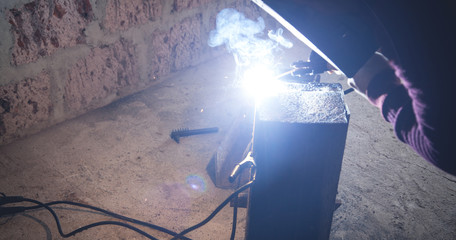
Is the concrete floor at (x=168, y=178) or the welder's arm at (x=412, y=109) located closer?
the welder's arm at (x=412, y=109)

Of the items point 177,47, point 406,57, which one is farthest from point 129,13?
point 406,57

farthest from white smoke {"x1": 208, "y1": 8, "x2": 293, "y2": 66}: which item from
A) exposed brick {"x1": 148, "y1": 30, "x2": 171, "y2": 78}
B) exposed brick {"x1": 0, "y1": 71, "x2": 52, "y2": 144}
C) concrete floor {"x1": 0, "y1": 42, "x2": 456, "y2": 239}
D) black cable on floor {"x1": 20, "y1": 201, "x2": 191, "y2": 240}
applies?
black cable on floor {"x1": 20, "y1": 201, "x2": 191, "y2": 240}

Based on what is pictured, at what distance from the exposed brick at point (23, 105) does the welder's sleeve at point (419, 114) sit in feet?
6.66

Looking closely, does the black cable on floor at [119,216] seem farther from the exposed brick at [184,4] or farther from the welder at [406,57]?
the exposed brick at [184,4]

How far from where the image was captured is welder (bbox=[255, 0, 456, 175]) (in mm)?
784

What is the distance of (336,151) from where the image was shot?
1096mm

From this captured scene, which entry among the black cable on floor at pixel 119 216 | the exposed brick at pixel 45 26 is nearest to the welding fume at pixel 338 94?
the black cable on floor at pixel 119 216

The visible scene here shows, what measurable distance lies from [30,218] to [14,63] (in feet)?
3.20

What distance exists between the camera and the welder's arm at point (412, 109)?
2.75ft

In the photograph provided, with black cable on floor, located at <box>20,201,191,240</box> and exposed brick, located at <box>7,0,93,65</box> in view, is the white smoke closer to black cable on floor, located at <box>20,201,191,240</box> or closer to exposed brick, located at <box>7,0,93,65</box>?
exposed brick, located at <box>7,0,93,65</box>

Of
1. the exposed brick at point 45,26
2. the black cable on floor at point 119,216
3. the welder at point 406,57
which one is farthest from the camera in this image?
the exposed brick at point 45,26

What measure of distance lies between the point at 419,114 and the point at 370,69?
0.21 meters

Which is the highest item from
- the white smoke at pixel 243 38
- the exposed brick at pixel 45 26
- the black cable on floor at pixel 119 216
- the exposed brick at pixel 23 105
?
the exposed brick at pixel 45 26

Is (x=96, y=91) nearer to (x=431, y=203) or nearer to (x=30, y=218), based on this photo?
(x=30, y=218)
